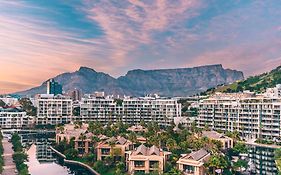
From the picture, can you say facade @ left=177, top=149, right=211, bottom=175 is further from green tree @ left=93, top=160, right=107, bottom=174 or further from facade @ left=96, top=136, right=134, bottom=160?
facade @ left=96, top=136, right=134, bottom=160

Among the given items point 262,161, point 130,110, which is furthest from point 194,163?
point 130,110

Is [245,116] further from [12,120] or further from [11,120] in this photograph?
[11,120]

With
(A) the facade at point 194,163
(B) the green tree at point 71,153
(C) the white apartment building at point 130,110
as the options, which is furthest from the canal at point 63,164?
(C) the white apartment building at point 130,110

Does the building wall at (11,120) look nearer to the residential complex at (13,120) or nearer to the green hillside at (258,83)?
the residential complex at (13,120)

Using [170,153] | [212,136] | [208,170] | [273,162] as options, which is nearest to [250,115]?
[212,136]

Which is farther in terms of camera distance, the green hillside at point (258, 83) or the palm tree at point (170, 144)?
the green hillside at point (258, 83)

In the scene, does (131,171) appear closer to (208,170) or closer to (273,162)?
(208,170)

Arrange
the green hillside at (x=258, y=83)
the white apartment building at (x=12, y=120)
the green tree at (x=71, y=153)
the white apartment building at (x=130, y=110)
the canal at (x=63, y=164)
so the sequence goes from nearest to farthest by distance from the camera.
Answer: the canal at (x=63, y=164) < the green tree at (x=71, y=153) < the white apartment building at (x=12, y=120) < the white apartment building at (x=130, y=110) < the green hillside at (x=258, y=83)

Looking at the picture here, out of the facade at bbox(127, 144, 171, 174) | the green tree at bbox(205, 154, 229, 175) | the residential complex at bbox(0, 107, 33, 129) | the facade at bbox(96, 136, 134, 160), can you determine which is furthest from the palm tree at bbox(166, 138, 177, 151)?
the residential complex at bbox(0, 107, 33, 129)
